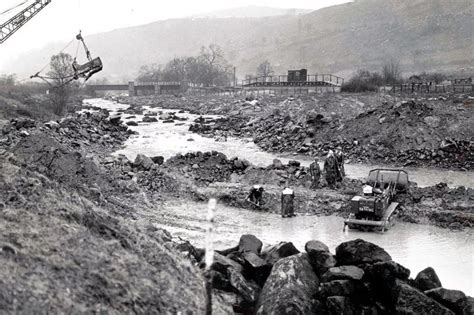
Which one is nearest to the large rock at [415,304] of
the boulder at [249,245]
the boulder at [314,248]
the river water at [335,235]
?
the boulder at [314,248]

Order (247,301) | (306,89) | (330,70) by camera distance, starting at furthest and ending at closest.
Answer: (330,70) → (306,89) → (247,301)

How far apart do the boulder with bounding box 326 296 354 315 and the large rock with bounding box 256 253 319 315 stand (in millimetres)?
251

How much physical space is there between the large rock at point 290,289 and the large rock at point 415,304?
1258mm

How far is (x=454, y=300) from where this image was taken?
22.8 feet

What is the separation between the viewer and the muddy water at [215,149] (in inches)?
841

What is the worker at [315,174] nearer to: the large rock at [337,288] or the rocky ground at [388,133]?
the rocky ground at [388,133]

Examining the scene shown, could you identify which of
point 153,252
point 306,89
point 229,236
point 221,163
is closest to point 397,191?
point 229,236

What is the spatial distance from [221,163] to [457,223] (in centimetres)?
1008

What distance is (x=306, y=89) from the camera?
5078 centimetres

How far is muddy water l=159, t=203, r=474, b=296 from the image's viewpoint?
11.6 m

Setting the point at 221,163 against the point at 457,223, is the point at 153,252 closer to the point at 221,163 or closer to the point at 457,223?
the point at 457,223

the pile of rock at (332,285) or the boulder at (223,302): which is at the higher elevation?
the pile of rock at (332,285)

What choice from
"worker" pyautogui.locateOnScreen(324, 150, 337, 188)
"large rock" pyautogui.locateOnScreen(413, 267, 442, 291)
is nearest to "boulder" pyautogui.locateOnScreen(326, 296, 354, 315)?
"large rock" pyautogui.locateOnScreen(413, 267, 442, 291)

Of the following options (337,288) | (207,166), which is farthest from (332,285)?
(207,166)
